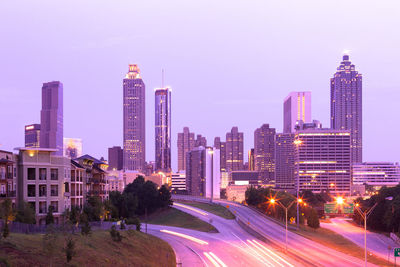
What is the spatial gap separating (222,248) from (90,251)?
112 ft

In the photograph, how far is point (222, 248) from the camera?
7756 cm

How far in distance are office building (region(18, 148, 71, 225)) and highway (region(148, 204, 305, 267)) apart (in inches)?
839

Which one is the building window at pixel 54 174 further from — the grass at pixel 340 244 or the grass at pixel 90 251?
the grass at pixel 340 244

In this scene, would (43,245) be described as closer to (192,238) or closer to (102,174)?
(192,238)

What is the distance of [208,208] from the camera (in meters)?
143

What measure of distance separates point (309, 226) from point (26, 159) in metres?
75.0

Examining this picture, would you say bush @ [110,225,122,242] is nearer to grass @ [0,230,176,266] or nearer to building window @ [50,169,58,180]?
grass @ [0,230,176,266]

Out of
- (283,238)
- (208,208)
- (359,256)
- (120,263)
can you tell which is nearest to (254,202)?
(208,208)

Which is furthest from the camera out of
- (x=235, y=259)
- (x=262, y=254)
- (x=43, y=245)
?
(x=262, y=254)

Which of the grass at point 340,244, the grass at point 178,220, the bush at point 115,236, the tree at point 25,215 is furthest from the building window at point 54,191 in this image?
the grass at point 340,244

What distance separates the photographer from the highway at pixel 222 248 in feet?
212

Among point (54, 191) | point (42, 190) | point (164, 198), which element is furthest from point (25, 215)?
point (164, 198)

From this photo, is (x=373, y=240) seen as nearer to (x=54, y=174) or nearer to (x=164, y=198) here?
(x=164, y=198)

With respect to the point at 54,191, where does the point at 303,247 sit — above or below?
below
